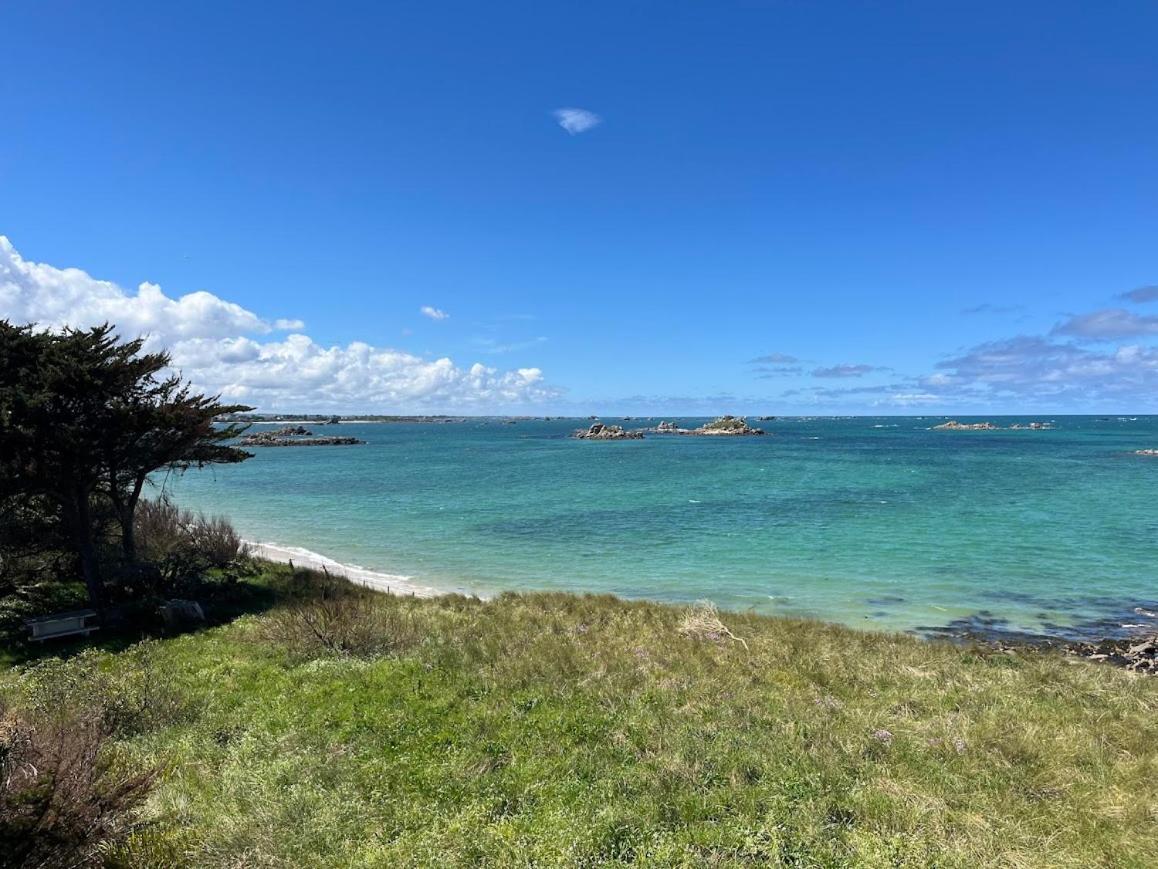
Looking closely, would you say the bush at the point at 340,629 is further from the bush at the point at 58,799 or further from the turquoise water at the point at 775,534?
the turquoise water at the point at 775,534

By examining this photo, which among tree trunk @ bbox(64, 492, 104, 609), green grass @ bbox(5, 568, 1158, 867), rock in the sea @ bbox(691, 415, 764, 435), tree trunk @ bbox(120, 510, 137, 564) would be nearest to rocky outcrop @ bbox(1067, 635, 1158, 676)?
green grass @ bbox(5, 568, 1158, 867)

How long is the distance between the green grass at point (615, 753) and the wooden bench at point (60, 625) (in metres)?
2.30

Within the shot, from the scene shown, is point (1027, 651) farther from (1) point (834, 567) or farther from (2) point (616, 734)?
(2) point (616, 734)

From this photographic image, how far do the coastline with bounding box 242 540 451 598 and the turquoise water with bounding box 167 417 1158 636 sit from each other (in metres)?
0.94

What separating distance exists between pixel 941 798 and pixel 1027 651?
1198 centimetres

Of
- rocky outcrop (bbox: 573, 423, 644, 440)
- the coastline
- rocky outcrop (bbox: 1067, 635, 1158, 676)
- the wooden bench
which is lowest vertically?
the coastline

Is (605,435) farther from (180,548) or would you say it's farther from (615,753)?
(615,753)

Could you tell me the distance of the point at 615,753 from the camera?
8.72 metres

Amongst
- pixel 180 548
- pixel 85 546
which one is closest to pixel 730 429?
pixel 180 548

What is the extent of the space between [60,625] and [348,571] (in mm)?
12468

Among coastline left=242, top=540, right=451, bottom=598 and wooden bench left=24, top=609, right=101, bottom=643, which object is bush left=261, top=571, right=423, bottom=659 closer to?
wooden bench left=24, top=609, right=101, bottom=643

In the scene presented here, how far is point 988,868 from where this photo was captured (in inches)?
244

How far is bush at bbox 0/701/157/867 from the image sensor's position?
193 inches

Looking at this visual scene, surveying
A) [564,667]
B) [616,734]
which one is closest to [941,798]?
[616,734]
